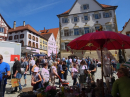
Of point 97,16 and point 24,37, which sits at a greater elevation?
point 97,16

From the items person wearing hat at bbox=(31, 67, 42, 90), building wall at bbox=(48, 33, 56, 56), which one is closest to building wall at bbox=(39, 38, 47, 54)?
building wall at bbox=(48, 33, 56, 56)

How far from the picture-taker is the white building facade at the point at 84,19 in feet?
72.8

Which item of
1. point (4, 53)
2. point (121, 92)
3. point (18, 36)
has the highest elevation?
point (18, 36)

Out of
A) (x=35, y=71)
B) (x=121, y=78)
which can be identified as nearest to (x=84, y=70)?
(x=35, y=71)

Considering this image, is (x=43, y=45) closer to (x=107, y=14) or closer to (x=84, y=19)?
(x=84, y=19)

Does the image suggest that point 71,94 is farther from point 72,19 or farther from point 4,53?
point 72,19

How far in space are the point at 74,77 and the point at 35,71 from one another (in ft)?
8.91

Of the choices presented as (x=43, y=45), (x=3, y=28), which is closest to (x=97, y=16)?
(x=43, y=45)

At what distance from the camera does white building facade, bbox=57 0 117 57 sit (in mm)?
22188

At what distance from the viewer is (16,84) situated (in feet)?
17.7

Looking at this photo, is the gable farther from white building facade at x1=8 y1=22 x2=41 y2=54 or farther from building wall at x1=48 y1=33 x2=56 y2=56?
building wall at x1=48 y1=33 x2=56 y2=56

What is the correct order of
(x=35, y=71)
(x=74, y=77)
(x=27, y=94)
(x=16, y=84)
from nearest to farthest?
(x=27, y=94)
(x=35, y=71)
(x=16, y=84)
(x=74, y=77)

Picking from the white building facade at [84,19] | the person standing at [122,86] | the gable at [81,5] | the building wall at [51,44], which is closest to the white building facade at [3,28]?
the white building facade at [84,19]

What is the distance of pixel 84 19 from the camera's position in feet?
77.9
